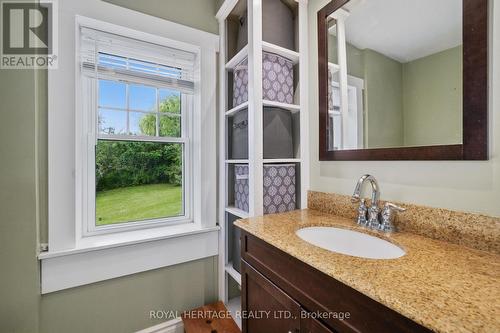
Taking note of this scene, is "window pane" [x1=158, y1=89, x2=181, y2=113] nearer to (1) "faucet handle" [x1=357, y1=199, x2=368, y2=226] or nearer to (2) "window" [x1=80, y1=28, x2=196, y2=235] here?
(2) "window" [x1=80, y1=28, x2=196, y2=235]

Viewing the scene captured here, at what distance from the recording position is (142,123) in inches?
61.4

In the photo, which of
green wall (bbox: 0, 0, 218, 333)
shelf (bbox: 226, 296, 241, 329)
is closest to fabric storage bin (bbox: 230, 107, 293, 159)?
green wall (bbox: 0, 0, 218, 333)

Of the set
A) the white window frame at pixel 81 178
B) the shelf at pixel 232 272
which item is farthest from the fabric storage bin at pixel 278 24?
the shelf at pixel 232 272

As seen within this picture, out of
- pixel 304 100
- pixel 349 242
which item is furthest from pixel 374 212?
pixel 304 100

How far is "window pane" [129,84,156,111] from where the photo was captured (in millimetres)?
1532

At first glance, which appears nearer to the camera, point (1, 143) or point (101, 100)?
point (1, 143)

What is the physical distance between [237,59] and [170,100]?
574mm

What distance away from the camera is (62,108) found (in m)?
1.21

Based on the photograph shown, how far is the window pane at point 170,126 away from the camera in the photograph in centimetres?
163

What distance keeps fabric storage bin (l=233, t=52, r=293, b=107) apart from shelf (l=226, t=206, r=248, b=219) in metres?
0.73

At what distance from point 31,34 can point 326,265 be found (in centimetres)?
176

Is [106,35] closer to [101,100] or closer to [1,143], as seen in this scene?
[101,100]

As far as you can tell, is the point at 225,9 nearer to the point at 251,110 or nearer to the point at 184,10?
the point at 184,10

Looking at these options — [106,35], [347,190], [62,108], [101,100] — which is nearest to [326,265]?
[347,190]
